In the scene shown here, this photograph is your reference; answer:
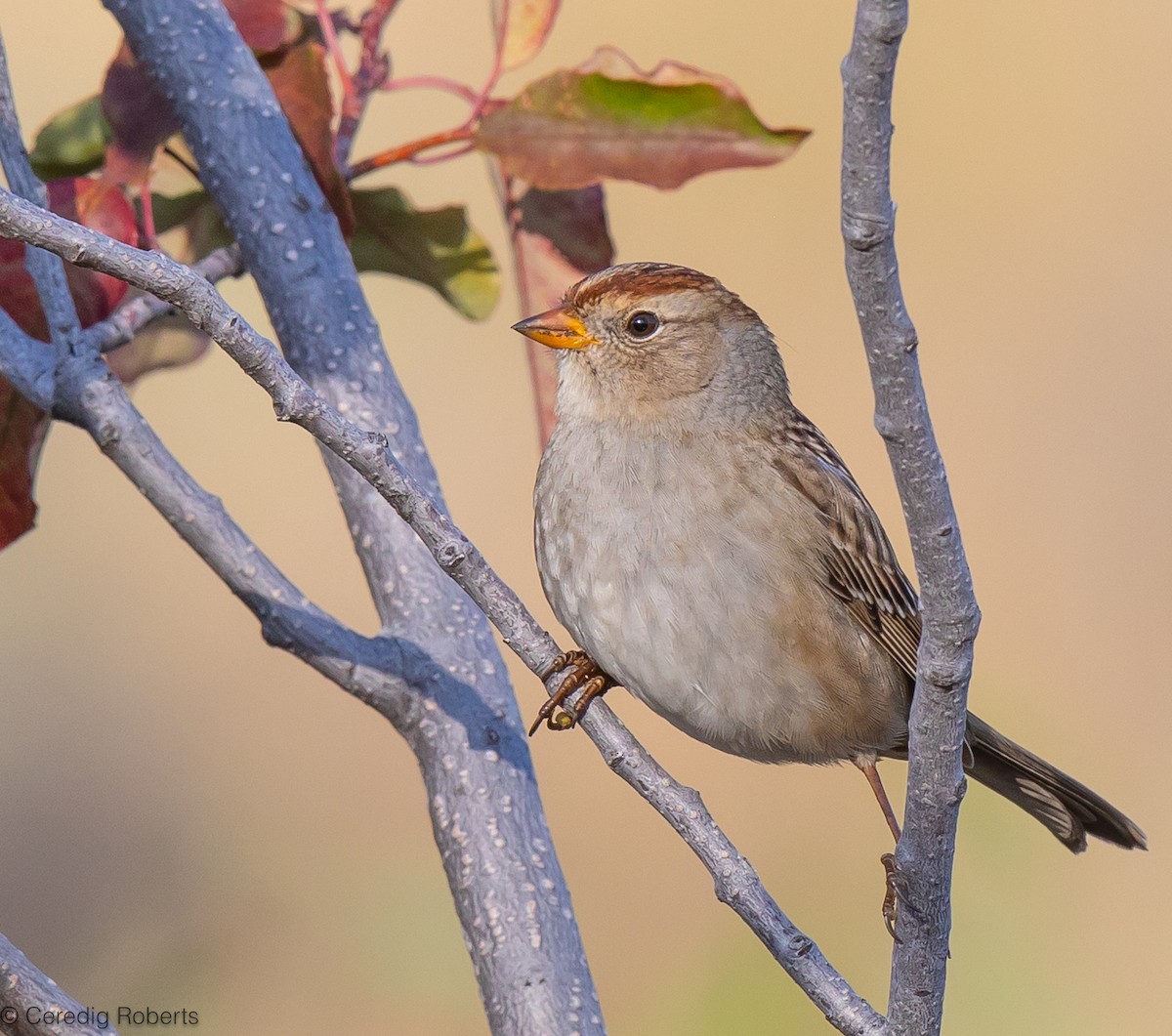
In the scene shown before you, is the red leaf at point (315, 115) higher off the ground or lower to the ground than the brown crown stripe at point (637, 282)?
higher

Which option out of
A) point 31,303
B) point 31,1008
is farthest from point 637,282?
point 31,1008

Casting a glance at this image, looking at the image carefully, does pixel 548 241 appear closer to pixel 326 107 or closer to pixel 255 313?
pixel 326 107

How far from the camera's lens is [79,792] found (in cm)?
297

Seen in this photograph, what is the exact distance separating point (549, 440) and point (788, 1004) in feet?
4.18

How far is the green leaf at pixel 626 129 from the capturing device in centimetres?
190

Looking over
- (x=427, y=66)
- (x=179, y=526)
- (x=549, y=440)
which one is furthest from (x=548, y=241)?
(x=427, y=66)

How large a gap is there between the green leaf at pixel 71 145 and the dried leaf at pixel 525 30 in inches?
22.5

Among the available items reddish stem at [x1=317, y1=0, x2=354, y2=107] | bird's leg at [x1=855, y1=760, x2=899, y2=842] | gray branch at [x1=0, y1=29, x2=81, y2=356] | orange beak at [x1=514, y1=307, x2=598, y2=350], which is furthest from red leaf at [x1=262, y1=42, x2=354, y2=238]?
bird's leg at [x1=855, y1=760, x2=899, y2=842]

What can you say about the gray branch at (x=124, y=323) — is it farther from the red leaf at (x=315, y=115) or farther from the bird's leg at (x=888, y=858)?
the bird's leg at (x=888, y=858)

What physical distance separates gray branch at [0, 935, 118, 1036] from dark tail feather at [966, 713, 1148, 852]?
1.25m

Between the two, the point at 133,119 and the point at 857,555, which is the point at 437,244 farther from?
the point at 857,555

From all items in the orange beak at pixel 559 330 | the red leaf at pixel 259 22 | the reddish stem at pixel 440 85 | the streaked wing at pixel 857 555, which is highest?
the red leaf at pixel 259 22

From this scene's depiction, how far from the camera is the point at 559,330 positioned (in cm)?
211

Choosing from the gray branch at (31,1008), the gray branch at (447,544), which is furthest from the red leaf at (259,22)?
the gray branch at (31,1008)
